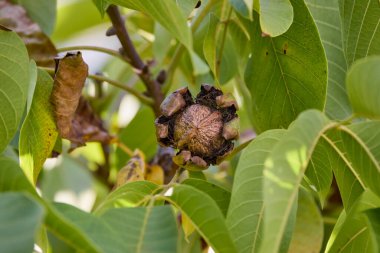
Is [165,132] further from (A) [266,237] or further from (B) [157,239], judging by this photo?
(A) [266,237]

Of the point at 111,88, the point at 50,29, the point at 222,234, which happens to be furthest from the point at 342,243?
the point at 111,88

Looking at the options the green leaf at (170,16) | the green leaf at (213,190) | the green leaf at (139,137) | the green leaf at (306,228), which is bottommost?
the green leaf at (139,137)

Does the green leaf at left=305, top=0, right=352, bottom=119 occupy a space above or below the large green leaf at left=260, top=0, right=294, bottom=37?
below

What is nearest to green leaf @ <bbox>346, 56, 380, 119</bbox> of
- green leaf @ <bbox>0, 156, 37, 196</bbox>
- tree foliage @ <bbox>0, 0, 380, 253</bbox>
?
tree foliage @ <bbox>0, 0, 380, 253</bbox>

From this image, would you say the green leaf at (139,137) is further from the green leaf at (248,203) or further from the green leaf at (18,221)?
the green leaf at (18,221)

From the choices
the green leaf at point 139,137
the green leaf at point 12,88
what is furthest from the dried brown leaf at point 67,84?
the green leaf at point 139,137

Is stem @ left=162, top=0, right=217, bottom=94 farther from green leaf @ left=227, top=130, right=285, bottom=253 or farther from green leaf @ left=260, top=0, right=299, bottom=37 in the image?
green leaf @ left=227, top=130, right=285, bottom=253
